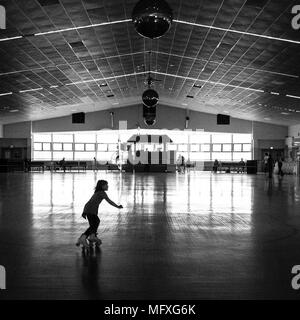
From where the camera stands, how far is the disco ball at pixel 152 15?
5.11 meters

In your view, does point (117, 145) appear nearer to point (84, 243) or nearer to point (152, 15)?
point (152, 15)

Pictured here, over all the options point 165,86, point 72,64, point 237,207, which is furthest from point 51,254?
point 165,86

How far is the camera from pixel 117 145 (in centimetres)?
3556

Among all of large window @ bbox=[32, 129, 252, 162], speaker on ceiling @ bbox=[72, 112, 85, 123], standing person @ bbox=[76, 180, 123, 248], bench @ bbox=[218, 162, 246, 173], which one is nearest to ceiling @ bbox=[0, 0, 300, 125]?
speaker on ceiling @ bbox=[72, 112, 85, 123]

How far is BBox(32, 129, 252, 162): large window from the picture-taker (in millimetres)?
35562

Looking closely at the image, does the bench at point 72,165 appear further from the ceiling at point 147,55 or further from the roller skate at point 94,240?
the roller skate at point 94,240

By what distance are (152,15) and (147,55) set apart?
1308 centimetres

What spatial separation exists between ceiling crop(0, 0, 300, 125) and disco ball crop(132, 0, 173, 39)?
5935 millimetres

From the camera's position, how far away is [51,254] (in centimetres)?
405

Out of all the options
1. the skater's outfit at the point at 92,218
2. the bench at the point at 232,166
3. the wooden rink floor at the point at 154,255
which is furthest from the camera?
the bench at the point at 232,166

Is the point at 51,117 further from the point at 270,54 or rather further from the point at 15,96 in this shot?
the point at 270,54

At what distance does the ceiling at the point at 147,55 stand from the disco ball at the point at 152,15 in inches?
234

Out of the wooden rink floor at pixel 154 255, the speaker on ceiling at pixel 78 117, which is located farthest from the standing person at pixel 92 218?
the speaker on ceiling at pixel 78 117

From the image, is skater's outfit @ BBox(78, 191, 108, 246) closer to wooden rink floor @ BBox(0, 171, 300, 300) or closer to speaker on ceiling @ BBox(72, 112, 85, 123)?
wooden rink floor @ BBox(0, 171, 300, 300)
